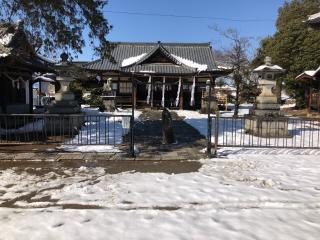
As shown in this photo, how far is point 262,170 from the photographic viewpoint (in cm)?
808

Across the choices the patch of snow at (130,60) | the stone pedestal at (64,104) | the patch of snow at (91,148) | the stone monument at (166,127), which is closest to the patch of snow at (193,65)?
the patch of snow at (130,60)

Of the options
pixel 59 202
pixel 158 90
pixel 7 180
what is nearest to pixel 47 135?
pixel 7 180

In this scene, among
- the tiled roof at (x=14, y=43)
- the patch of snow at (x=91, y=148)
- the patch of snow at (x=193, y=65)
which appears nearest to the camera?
the patch of snow at (x=91, y=148)

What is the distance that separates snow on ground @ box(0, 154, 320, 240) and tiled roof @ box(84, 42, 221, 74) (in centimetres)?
2097

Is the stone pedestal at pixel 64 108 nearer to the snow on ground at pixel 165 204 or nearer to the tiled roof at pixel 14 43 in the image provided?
the tiled roof at pixel 14 43

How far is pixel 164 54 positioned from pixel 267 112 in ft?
57.8

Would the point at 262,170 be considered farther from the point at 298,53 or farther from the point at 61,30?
the point at 298,53

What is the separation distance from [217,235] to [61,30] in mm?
8260

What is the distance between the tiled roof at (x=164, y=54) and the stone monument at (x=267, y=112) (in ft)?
47.3

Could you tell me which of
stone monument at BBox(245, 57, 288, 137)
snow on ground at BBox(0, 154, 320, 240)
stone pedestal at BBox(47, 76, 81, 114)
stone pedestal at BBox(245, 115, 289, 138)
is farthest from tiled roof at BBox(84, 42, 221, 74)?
snow on ground at BBox(0, 154, 320, 240)

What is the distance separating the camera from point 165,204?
5.67 m

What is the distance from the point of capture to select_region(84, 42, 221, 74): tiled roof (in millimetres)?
30031

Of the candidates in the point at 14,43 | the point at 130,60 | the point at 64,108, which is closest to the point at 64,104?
the point at 64,108

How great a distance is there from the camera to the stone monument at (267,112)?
44.3ft
